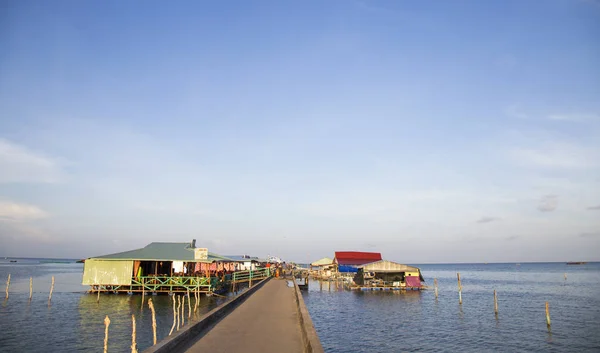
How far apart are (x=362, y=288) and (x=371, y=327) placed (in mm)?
29904

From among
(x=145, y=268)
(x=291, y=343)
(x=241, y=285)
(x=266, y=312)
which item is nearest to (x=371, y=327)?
(x=266, y=312)

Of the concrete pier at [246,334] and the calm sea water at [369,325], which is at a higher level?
the concrete pier at [246,334]

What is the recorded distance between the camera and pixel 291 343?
1255cm

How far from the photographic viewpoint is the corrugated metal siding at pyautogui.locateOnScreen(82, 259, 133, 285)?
129 ft

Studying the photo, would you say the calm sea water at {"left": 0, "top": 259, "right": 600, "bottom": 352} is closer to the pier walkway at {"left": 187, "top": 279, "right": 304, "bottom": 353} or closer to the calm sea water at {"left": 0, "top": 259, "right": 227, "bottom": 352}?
the calm sea water at {"left": 0, "top": 259, "right": 227, "bottom": 352}

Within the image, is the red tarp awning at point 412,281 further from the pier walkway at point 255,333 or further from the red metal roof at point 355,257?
the pier walkway at point 255,333

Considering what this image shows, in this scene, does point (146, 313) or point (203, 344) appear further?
point (146, 313)

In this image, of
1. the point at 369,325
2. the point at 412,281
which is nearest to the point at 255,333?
the point at 369,325

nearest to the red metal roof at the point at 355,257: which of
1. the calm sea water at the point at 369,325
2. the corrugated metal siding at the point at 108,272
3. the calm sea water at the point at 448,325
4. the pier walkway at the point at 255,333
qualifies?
the calm sea water at the point at 448,325

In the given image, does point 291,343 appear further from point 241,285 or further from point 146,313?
point 241,285

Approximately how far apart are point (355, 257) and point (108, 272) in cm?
5059

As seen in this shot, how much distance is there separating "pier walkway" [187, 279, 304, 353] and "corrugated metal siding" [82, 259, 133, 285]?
23759 millimetres

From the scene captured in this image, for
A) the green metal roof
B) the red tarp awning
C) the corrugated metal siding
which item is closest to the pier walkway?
the green metal roof

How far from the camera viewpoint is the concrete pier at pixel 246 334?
11.3 m
